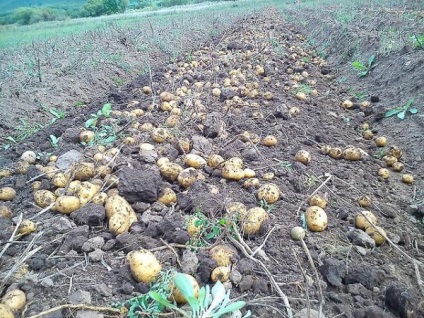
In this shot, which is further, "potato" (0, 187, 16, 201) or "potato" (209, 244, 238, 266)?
"potato" (0, 187, 16, 201)

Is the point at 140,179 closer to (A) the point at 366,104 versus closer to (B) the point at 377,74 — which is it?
(A) the point at 366,104

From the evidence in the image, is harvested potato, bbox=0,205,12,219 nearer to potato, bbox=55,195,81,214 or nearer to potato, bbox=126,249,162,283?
potato, bbox=55,195,81,214

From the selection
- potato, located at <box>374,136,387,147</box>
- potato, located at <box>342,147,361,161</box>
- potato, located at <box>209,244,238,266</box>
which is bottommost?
potato, located at <box>374,136,387,147</box>

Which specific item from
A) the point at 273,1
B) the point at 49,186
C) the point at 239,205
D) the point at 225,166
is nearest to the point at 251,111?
the point at 225,166

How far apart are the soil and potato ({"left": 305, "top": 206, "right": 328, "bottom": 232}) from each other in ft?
0.17

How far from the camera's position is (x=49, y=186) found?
2742 mm

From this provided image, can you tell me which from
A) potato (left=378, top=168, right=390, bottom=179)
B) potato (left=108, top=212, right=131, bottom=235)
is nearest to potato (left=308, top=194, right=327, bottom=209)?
potato (left=378, top=168, right=390, bottom=179)

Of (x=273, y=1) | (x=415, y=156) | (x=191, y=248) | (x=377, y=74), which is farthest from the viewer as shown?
(x=273, y=1)

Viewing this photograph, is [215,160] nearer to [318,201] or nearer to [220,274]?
[318,201]

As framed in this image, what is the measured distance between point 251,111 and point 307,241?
2476 mm

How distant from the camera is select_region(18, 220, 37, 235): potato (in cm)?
219

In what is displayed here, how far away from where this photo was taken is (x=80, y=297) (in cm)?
164

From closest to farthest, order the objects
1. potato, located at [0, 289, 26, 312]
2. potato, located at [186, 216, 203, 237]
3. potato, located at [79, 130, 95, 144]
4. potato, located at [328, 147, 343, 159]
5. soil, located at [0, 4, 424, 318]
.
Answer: potato, located at [0, 289, 26, 312]
soil, located at [0, 4, 424, 318]
potato, located at [186, 216, 203, 237]
potato, located at [328, 147, 343, 159]
potato, located at [79, 130, 95, 144]

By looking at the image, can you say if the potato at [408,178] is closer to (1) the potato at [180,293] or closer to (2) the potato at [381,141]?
(2) the potato at [381,141]
